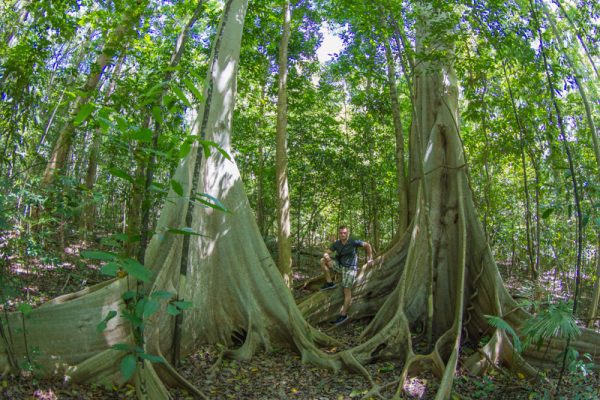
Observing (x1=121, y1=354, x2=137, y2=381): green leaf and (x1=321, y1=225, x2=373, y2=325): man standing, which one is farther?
(x1=321, y1=225, x2=373, y2=325): man standing

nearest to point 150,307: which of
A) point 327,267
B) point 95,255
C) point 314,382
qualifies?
point 95,255

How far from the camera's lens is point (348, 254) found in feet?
21.5

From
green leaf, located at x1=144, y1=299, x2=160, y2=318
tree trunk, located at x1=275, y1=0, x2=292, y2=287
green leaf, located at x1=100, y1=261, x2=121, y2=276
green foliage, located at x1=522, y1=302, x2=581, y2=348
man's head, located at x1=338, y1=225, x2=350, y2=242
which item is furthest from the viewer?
tree trunk, located at x1=275, y1=0, x2=292, y2=287

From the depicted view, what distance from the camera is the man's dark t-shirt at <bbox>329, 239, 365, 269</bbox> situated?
6.55 m

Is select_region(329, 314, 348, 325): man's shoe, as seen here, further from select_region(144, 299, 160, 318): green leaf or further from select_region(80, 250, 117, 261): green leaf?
select_region(80, 250, 117, 261): green leaf

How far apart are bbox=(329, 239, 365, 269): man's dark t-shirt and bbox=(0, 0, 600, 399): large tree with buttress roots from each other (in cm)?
24

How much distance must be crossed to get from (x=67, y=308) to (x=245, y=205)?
7.40ft

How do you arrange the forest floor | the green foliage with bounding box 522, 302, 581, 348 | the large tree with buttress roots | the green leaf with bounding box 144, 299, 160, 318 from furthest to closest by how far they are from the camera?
1. the forest floor
2. the large tree with buttress roots
3. the green foliage with bounding box 522, 302, 581, 348
4. the green leaf with bounding box 144, 299, 160, 318

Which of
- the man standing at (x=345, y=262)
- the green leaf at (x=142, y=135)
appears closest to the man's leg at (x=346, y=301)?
the man standing at (x=345, y=262)

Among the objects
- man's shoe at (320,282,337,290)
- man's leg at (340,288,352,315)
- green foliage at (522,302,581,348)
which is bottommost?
man's leg at (340,288,352,315)

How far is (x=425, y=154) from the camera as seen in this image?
6.51m

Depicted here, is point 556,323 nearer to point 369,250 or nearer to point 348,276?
point 369,250

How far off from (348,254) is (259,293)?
176cm

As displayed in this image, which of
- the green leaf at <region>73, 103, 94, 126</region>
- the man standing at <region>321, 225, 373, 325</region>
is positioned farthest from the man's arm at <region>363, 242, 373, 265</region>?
the green leaf at <region>73, 103, 94, 126</region>
